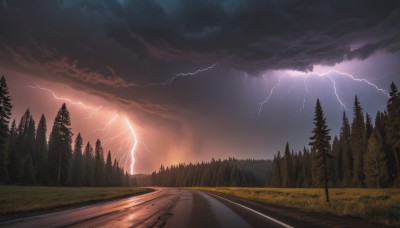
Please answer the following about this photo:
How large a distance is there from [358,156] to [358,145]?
3126 mm

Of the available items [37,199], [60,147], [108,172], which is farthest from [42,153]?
[37,199]

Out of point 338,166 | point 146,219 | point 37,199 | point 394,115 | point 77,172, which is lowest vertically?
point 146,219

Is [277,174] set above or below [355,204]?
above

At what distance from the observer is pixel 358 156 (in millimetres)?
82438

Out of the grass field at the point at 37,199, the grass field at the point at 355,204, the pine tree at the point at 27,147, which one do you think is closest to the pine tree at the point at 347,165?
the grass field at the point at 355,204

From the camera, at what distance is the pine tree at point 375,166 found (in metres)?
71.8

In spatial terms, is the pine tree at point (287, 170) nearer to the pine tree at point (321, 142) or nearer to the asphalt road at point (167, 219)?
the pine tree at point (321, 142)

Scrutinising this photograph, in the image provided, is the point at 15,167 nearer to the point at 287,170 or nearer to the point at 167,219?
the point at 167,219

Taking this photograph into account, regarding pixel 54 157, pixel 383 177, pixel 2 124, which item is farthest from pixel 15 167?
pixel 383 177

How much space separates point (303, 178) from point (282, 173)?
7046 millimetres

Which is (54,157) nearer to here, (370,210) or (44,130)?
(44,130)

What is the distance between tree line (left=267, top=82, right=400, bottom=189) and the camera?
43.0m

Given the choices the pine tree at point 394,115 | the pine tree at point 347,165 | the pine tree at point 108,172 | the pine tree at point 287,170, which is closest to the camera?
the pine tree at point 394,115

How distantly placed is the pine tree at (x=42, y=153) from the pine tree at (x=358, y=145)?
234ft
